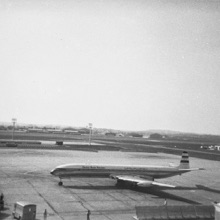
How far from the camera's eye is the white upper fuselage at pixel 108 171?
49.4 m

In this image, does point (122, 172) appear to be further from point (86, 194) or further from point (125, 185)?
point (86, 194)

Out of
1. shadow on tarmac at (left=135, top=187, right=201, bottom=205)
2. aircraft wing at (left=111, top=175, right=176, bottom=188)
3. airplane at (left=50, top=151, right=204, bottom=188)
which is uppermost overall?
airplane at (left=50, top=151, right=204, bottom=188)

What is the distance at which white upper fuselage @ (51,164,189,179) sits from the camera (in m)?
49.4

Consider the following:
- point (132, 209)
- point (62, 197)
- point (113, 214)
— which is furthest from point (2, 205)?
point (132, 209)

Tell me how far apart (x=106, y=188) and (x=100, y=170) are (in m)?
3.11

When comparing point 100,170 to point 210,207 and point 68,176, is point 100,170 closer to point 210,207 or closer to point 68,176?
point 68,176

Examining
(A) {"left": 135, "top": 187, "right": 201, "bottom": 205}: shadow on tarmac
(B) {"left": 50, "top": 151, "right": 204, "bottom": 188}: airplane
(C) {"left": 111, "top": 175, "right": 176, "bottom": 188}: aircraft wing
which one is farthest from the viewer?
(B) {"left": 50, "top": 151, "right": 204, "bottom": 188}: airplane

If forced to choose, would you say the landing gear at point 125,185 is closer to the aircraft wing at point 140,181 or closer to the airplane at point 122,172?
the airplane at point 122,172

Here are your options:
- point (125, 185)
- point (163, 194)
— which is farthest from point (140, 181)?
point (125, 185)

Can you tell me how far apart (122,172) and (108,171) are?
2.59 metres

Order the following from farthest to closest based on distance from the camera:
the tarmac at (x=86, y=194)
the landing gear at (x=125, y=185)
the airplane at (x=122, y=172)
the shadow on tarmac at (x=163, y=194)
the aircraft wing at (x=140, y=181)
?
1. the landing gear at (x=125, y=185)
2. the airplane at (x=122, y=172)
3. the aircraft wing at (x=140, y=181)
4. the shadow on tarmac at (x=163, y=194)
5. the tarmac at (x=86, y=194)

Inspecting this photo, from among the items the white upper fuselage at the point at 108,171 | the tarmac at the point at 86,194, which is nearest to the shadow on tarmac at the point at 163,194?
the tarmac at the point at 86,194

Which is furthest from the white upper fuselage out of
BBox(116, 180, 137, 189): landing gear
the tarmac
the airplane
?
the tarmac

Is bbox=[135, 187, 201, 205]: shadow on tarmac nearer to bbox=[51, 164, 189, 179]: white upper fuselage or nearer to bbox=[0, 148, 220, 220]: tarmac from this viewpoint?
bbox=[0, 148, 220, 220]: tarmac
